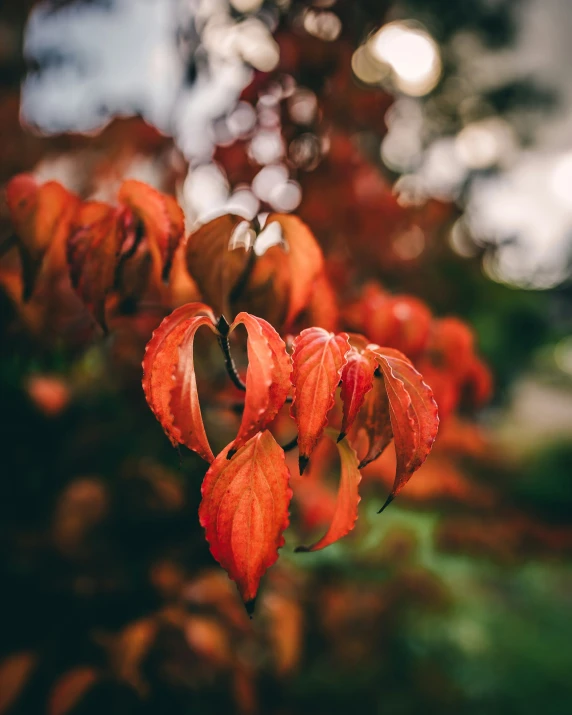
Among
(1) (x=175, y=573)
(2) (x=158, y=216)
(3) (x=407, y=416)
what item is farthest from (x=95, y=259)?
(1) (x=175, y=573)

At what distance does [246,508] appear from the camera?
672 millimetres

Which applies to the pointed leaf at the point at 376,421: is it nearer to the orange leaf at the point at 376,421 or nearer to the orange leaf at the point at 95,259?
the orange leaf at the point at 376,421

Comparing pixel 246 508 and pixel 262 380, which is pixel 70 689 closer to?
Answer: pixel 246 508

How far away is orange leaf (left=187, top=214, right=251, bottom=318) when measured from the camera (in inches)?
36.7

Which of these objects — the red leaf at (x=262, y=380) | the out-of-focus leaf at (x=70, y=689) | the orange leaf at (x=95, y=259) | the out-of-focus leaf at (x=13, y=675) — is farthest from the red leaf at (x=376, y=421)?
the out-of-focus leaf at (x=13, y=675)

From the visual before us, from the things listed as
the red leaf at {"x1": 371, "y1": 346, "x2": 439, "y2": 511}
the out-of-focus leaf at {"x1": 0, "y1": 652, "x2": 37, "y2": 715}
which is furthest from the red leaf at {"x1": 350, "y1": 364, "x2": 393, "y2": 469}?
the out-of-focus leaf at {"x1": 0, "y1": 652, "x2": 37, "y2": 715}

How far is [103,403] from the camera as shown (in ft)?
8.86

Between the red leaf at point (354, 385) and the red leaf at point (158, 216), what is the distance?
0.39 metres

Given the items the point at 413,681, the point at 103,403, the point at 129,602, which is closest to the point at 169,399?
the point at 129,602

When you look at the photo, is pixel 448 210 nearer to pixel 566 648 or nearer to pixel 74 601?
pixel 74 601

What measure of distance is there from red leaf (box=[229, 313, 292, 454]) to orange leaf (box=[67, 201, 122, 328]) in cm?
39

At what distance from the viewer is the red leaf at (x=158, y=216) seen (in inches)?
35.7

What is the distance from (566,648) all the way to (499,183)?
5690 mm

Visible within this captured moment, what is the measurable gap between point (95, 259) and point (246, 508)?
1.70ft
